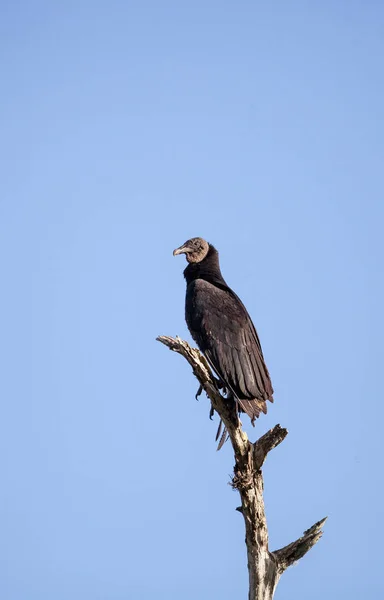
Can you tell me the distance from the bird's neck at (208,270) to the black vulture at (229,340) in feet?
0.06

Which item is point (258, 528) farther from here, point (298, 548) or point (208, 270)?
point (208, 270)

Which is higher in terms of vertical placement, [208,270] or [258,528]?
[208,270]

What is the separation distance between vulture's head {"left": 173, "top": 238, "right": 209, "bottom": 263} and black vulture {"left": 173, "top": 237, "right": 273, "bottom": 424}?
455 mm

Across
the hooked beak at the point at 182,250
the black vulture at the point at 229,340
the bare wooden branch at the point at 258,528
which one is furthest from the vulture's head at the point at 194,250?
the bare wooden branch at the point at 258,528

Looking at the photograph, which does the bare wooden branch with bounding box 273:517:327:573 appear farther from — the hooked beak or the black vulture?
the hooked beak

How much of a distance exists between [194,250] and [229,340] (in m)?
1.42

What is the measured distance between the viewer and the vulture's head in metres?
7.30

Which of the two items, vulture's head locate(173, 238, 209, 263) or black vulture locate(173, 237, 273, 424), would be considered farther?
vulture's head locate(173, 238, 209, 263)

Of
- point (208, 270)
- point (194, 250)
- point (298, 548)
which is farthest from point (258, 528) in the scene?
point (194, 250)

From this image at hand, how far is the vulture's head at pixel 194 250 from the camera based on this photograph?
23.9 ft

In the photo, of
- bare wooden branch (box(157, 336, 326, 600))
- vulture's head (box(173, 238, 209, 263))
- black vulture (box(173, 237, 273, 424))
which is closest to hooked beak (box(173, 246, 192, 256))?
vulture's head (box(173, 238, 209, 263))

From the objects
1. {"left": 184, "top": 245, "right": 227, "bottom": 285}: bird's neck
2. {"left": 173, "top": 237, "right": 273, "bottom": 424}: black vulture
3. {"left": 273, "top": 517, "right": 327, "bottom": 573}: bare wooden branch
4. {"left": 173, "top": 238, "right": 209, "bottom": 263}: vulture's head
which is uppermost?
{"left": 173, "top": 238, "right": 209, "bottom": 263}: vulture's head

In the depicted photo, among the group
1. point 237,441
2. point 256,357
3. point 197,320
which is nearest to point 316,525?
point 237,441

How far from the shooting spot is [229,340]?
20.2 ft
